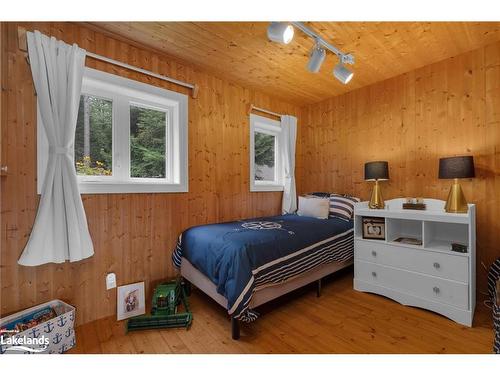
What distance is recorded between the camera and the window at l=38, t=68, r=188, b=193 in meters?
1.88

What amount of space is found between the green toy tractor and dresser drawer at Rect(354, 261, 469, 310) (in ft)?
5.46

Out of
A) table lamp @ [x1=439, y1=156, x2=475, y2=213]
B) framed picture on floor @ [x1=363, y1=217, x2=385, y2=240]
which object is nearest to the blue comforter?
framed picture on floor @ [x1=363, y1=217, x2=385, y2=240]

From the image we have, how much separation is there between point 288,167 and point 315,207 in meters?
0.74

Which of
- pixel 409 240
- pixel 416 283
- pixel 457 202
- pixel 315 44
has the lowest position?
pixel 416 283

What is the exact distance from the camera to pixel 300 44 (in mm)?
2045

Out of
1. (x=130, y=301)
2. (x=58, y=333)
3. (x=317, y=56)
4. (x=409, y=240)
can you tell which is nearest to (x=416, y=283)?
(x=409, y=240)

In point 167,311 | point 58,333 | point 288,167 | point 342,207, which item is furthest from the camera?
point 288,167

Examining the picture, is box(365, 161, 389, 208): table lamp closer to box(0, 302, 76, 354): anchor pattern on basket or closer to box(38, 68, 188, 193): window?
box(38, 68, 188, 193): window

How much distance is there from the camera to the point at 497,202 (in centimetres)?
208

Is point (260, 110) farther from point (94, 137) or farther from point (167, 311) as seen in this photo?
point (167, 311)

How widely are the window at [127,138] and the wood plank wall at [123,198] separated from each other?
0.27ft

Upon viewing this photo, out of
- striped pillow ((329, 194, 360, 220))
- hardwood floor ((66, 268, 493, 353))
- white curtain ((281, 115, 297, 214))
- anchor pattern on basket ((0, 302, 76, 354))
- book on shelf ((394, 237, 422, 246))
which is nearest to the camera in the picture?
anchor pattern on basket ((0, 302, 76, 354))
